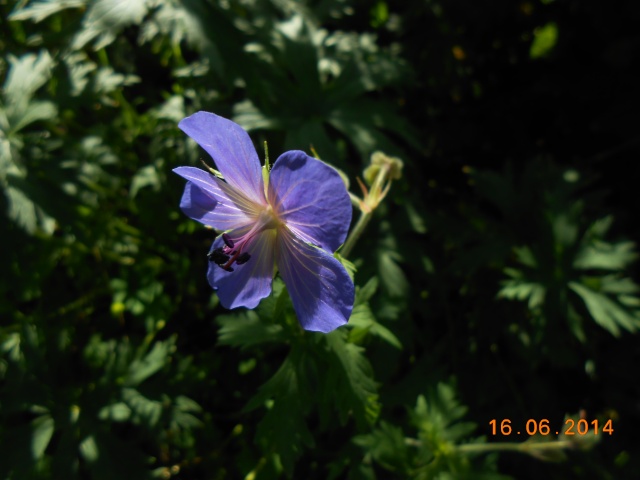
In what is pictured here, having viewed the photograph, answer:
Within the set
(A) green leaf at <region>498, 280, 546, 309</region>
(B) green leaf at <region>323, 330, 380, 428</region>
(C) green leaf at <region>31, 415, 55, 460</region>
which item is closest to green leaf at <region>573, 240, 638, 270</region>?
(A) green leaf at <region>498, 280, 546, 309</region>

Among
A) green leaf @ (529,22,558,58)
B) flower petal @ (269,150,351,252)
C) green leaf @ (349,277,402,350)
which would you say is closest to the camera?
flower petal @ (269,150,351,252)

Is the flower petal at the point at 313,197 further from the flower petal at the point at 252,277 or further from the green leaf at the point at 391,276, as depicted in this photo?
the green leaf at the point at 391,276

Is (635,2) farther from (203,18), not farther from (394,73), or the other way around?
(203,18)

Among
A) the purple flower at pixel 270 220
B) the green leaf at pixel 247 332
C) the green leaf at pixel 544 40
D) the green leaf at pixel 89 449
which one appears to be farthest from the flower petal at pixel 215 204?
the green leaf at pixel 544 40

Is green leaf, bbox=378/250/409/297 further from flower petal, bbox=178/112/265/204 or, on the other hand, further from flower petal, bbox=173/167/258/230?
flower petal, bbox=178/112/265/204

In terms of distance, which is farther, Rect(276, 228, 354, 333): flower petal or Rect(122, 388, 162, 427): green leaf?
Rect(122, 388, 162, 427): green leaf

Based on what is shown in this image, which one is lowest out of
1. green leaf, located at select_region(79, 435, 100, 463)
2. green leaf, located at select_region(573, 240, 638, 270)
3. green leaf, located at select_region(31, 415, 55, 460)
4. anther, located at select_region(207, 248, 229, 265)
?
green leaf, located at select_region(79, 435, 100, 463)

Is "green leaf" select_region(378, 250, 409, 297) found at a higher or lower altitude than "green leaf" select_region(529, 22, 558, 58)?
lower

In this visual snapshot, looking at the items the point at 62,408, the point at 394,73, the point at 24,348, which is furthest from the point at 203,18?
the point at 62,408

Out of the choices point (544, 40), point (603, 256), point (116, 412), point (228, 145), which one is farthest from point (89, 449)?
point (544, 40)

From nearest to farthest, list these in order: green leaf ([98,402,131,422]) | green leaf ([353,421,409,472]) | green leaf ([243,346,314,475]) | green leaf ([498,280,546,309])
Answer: green leaf ([243,346,314,475])
green leaf ([353,421,409,472])
green leaf ([98,402,131,422])
green leaf ([498,280,546,309])
